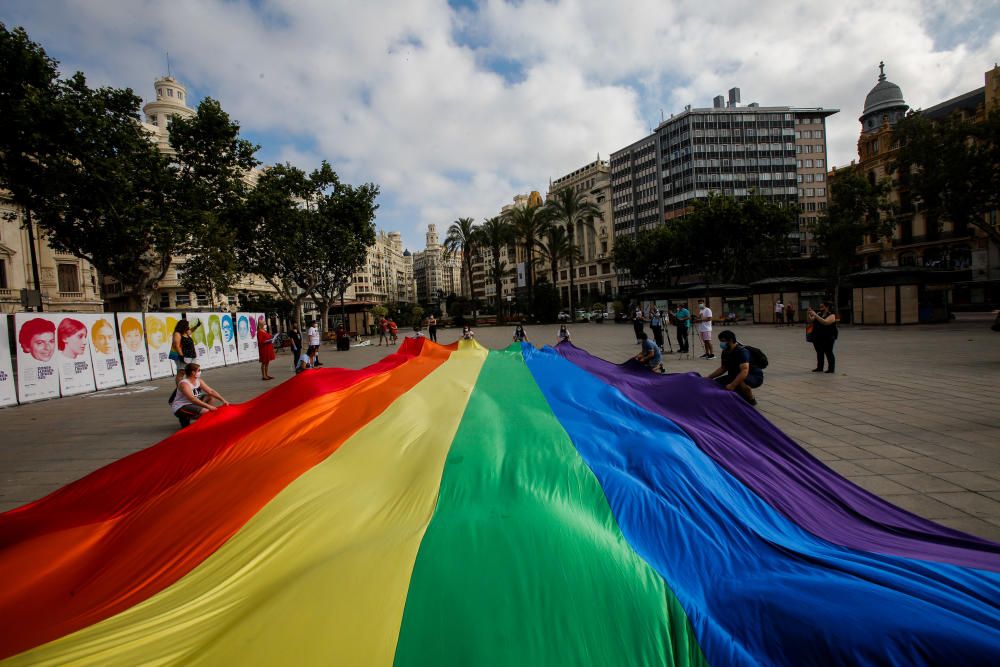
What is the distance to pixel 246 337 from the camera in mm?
21828

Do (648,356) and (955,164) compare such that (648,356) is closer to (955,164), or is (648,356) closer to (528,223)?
(955,164)

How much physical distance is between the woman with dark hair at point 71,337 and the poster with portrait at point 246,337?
7929mm

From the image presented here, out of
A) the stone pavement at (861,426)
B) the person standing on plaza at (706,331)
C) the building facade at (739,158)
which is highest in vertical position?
the building facade at (739,158)

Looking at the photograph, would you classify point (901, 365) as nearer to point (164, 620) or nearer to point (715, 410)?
point (715, 410)

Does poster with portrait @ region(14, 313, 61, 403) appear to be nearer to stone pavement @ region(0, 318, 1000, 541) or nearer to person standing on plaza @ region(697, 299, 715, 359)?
stone pavement @ region(0, 318, 1000, 541)

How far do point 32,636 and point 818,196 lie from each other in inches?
3776

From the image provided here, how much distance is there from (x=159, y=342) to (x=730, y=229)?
39022 mm

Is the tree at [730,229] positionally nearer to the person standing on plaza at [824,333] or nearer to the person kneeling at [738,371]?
the person standing on plaza at [824,333]

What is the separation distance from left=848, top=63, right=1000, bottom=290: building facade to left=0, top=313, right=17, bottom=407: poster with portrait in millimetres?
41047

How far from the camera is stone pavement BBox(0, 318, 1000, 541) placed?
4.18m

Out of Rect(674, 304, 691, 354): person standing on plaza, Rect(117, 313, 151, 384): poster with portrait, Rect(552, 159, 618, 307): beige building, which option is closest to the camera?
Rect(117, 313, 151, 384): poster with portrait

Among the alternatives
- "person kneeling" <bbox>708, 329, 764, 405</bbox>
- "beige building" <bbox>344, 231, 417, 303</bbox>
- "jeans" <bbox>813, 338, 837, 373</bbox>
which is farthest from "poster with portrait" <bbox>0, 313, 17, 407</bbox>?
"beige building" <bbox>344, 231, 417, 303</bbox>

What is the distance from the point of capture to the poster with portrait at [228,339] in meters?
19.9

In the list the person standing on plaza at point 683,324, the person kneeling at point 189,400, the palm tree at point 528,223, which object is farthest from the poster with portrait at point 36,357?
the palm tree at point 528,223
